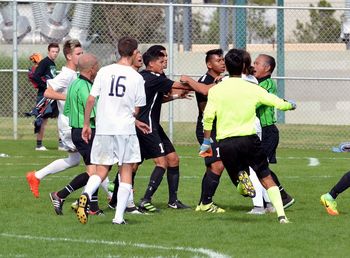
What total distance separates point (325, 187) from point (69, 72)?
3978mm

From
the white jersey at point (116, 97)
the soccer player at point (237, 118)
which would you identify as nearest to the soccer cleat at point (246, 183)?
the soccer player at point (237, 118)

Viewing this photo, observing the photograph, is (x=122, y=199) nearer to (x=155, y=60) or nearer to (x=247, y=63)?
(x=247, y=63)

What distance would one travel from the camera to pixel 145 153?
40.1 feet

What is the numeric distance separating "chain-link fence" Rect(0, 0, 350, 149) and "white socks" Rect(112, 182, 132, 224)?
11166 mm

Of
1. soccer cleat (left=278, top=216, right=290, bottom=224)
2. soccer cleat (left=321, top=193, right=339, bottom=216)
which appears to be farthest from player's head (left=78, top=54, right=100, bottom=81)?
soccer cleat (left=321, top=193, right=339, bottom=216)

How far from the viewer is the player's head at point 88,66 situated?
38.0 ft

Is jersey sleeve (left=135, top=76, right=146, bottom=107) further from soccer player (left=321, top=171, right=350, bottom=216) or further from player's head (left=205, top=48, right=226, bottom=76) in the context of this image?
soccer player (left=321, top=171, right=350, bottom=216)

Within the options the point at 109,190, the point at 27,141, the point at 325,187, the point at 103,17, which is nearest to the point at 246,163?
the point at 109,190

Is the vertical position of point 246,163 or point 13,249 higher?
point 246,163

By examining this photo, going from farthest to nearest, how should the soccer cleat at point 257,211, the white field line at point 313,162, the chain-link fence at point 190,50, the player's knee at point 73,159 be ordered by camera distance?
the chain-link fence at point 190,50
the white field line at point 313,162
the player's knee at point 73,159
the soccer cleat at point 257,211

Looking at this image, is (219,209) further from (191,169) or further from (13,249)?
(191,169)

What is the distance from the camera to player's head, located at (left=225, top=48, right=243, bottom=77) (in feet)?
35.3

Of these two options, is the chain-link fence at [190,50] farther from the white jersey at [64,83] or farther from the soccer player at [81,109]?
the soccer player at [81,109]

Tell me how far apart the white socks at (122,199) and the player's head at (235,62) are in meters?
1.55
